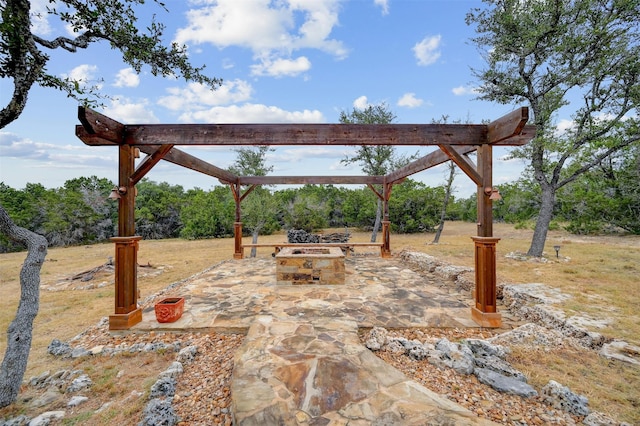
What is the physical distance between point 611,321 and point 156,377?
19.2 feet

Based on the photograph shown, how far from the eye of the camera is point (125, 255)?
3908mm

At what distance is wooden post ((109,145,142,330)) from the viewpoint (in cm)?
382

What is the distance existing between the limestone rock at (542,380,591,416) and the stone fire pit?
3.88 meters

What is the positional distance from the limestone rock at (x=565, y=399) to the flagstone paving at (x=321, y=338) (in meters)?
0.93

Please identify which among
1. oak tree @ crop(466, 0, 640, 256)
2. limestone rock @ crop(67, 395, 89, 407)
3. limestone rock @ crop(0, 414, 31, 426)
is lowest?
limestone rock @ crop(67, 395, 89, 407)

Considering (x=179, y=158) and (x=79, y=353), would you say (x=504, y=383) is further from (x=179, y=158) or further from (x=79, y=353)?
(x=179, y=158)

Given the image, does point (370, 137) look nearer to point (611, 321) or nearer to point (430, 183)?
point (611, 321)

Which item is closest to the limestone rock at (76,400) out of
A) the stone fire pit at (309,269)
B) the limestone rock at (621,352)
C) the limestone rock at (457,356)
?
the limestone rock at (457,356)

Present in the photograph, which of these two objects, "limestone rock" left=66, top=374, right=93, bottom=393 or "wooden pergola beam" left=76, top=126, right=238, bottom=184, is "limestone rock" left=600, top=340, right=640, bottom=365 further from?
"wooden pergola beam" left=76, top=126, right=238, bottom=184

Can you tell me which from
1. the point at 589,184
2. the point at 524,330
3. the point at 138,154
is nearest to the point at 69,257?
the point at 138,154

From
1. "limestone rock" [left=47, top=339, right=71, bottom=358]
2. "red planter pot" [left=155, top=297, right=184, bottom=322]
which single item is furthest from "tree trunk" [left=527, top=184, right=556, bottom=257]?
"limestone rock" [left=47, top=339, right=71, bottom=358]

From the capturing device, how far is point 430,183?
2009cm

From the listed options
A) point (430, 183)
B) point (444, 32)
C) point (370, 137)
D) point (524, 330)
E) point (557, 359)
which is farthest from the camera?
point (430, 183)

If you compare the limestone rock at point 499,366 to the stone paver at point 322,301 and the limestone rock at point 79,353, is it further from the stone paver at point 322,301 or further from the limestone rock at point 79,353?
the limestone rock at point 79,353
